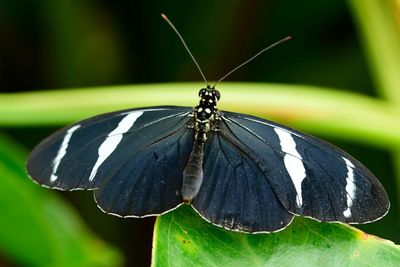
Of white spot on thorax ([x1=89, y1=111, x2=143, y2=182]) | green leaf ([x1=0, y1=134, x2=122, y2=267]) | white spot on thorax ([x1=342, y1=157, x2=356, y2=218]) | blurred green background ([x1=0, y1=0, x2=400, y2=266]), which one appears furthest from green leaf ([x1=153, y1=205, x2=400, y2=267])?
blurred green background ([x1=0, y1=0, x2=400, y2=266])

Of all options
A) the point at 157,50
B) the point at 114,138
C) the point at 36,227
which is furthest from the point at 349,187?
the point at 157,50

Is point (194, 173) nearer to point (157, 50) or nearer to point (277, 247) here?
point (277, 247)

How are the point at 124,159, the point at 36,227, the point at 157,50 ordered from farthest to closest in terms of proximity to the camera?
the point at 157,50
the point at 36,227
the point at 124,159

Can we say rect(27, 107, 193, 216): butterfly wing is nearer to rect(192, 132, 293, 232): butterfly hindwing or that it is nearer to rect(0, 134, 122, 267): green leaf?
rect(192, 132, 293, 232): butterfly hindwing

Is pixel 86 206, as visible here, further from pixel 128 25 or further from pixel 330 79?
pixel 330 79

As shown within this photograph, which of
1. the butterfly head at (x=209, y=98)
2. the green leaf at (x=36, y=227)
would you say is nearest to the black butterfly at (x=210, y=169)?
the butterfly head at (x=209, y=98)
